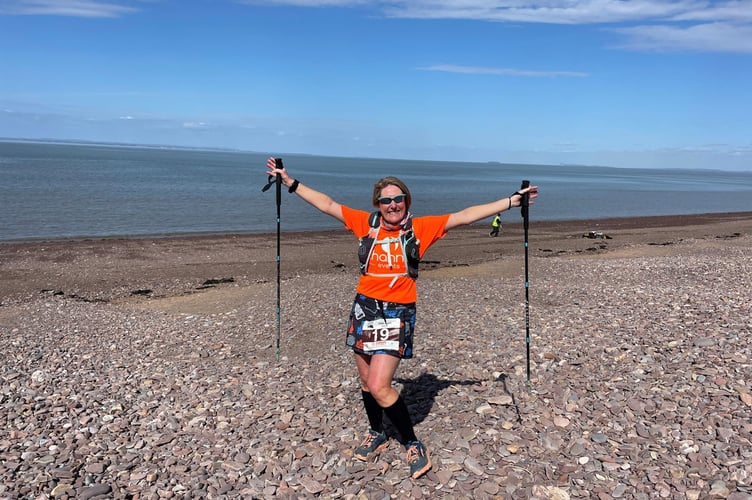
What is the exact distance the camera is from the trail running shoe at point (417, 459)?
19.4 feet

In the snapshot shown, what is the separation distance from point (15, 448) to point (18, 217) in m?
37.6

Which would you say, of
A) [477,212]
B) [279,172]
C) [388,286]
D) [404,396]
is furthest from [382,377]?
[279,172]

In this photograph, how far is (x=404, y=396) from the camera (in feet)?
26.0

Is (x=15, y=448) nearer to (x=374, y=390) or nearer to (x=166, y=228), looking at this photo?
(x=374, y=390)

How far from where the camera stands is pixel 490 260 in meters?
25.4

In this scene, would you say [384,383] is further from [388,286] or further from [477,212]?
[477,212]

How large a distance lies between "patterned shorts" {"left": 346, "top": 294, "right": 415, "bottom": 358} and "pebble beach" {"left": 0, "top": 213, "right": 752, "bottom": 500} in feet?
4.52

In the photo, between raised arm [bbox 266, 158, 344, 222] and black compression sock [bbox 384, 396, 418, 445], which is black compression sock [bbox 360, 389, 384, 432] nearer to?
black compression sock [bbox 384, 396, 418, 445]

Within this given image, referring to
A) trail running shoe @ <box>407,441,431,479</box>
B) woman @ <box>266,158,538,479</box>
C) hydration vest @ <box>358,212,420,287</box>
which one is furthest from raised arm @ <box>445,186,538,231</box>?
trail running shoe @ <box>407,441,431,479</box>

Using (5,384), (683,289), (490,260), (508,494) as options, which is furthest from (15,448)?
(490,260)

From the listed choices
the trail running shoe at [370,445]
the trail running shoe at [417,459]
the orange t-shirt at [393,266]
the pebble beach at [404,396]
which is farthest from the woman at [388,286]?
the pebble beach at [404,396]

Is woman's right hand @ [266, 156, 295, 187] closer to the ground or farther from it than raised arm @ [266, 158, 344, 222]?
farther from it

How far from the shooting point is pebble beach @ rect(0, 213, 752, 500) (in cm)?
601

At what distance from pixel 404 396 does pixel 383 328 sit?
2.67m
